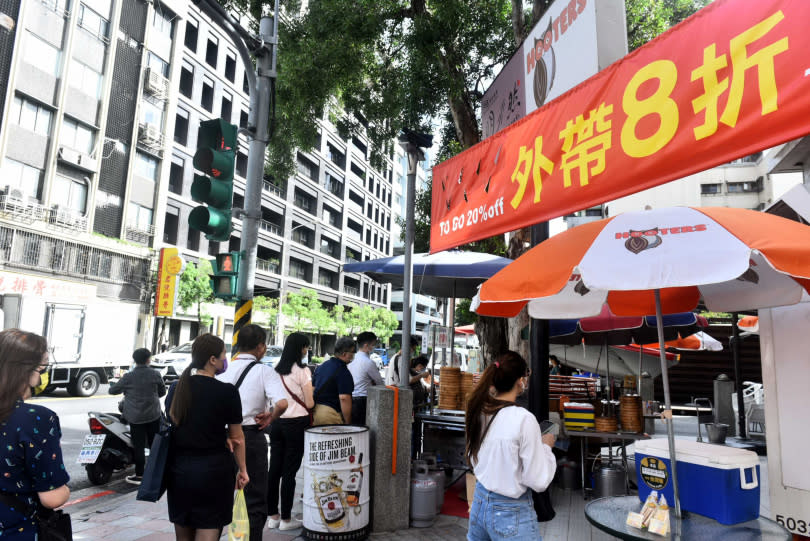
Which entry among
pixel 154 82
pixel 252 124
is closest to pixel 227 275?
pixel 252 124

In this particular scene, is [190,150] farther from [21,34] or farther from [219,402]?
[219,402]

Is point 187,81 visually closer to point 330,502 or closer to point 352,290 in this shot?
point 352,290

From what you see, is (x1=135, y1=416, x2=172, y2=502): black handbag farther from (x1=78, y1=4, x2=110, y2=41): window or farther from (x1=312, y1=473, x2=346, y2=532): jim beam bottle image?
(x1=78, y1=4, x2=110, y2=41): window

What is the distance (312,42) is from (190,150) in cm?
2609

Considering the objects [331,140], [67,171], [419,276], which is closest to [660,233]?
[419,276]

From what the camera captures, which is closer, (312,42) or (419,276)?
(419,276)

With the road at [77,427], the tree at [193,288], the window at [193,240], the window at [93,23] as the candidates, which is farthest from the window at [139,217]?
the road at [77,427]

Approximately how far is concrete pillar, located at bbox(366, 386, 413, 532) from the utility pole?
164 centimetres

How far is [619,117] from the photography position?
2.78 m

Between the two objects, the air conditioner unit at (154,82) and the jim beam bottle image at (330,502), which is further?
the air conditioner unit at (154,82)

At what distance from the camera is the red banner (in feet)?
6.66

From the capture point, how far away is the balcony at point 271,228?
132 feet

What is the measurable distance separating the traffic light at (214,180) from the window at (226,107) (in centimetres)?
3330

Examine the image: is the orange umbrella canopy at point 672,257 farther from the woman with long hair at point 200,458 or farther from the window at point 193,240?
the window at point 193,240
